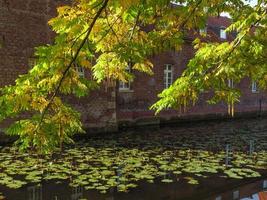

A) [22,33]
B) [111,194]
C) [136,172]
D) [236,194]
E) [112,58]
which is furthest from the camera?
[22,33]

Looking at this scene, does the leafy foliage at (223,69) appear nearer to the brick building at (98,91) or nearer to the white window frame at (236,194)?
the white window frame at (236,194)

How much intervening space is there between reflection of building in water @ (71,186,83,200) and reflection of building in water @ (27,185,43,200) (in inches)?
25.5

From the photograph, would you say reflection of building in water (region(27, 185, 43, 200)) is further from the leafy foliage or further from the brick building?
the leafy foliage

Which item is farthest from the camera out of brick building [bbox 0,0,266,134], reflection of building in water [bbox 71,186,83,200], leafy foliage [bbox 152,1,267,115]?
brick building [bbox 0,0,266,134]

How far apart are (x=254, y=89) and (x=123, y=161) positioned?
2555cm

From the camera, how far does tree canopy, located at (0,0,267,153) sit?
13.1 ft

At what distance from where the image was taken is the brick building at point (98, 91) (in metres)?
15.8

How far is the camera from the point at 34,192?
844 centimetres

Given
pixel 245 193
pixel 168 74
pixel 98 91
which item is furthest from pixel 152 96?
pixel 245 193

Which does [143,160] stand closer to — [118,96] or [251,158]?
[251,158]

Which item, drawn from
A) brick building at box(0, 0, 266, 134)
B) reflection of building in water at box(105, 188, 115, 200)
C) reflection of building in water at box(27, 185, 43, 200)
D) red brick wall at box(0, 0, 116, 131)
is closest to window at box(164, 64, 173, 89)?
brick building at box(0, 0, 266, 134)

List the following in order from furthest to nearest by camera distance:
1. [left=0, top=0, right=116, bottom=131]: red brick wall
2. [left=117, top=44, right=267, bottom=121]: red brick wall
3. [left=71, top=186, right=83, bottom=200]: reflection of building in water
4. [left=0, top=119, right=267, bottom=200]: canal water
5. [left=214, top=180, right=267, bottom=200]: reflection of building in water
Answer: [left=117, top=44, right=267, bottom=121]: red brick wall, [left=0, top=0, right=116, bottom=131]: red brick wall, [left=214, top=180, right=267, bottom=200]: reflection of building in water, [left=0, top=119, right=267, bottom=200]: canal water, [left=71, top=186, right=83, bottom=200]: reflection of building in water

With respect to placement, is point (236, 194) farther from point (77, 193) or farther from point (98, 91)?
point (98, 91)

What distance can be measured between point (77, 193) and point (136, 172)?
2218 millimetres
